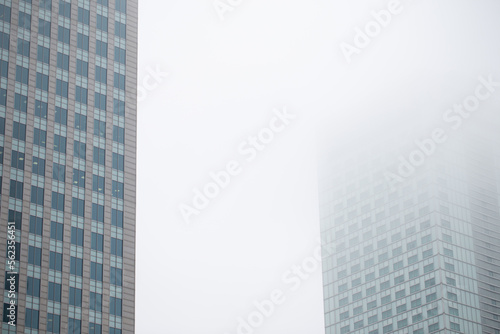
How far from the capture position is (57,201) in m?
130

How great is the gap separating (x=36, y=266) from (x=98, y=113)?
82.0ft

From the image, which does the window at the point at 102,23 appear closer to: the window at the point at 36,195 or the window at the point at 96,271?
the window at the point at 36,195

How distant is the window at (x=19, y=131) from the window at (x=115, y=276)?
2066 cm

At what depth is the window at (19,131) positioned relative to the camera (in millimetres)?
131875

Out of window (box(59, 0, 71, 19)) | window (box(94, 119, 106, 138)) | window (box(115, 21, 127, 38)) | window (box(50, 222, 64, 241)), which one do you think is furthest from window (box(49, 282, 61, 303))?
window (box(115, 21, 127, 38))

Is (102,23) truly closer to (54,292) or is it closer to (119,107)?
(119,107)

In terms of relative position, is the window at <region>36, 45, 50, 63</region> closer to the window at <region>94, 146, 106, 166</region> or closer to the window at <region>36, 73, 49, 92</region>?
the window at <region>36, 73, 49, 92</region>

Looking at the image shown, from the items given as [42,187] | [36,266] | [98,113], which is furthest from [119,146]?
[36,266]

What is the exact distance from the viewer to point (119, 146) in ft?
458

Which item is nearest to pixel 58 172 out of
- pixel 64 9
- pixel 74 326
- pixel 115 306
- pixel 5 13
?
pixel 115 306

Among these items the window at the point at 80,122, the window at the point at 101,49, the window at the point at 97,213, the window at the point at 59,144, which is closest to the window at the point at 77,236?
the window at the point at 97,213

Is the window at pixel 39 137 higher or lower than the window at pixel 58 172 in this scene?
higher

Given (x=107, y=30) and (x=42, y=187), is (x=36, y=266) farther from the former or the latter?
(x=107, y=30)

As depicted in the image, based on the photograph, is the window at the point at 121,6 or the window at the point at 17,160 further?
the window at the point at 121,6
